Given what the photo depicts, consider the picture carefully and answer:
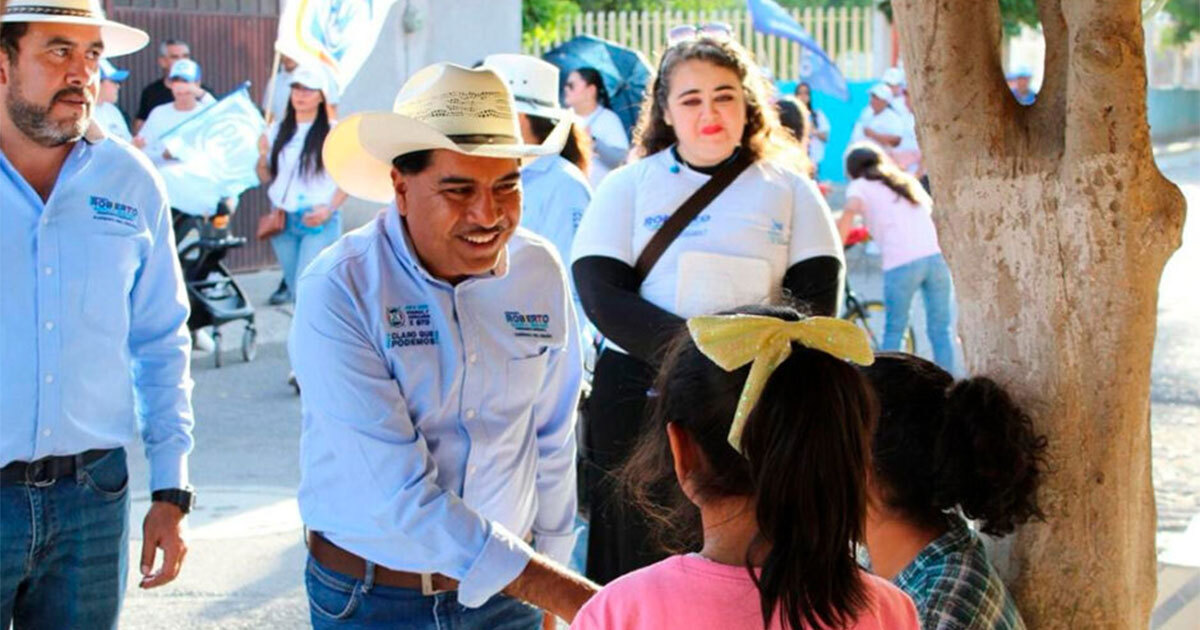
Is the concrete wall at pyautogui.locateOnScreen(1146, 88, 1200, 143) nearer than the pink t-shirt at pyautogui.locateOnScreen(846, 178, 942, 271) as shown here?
No

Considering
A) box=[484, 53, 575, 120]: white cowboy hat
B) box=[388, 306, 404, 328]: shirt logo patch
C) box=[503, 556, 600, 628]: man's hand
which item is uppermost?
box=[484, 53, 575, 120]: white cowboy hat

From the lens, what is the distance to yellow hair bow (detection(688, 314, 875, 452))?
2.43 meters

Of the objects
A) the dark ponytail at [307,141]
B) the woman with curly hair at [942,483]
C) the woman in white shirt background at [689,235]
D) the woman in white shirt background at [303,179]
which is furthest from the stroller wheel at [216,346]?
the woman with curly hair at [942,483]

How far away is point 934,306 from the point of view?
36.9ft

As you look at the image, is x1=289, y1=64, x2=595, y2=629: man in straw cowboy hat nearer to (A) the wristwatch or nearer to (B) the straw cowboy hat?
(B) the straw cowboy hat

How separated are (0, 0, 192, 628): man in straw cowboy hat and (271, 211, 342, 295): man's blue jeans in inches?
293

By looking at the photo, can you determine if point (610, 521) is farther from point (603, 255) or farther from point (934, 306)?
point (934, 306)

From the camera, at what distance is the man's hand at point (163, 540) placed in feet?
13.0

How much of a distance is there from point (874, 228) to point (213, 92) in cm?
864

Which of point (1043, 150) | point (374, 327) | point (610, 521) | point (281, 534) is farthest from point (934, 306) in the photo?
point (374, 327)

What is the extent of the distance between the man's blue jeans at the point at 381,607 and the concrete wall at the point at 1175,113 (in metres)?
49.9

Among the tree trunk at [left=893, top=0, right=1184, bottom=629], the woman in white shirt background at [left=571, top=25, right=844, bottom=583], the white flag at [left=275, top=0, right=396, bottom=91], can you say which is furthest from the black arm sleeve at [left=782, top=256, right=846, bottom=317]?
the white flag at [left=275, top=0, right=396, bottom=91]

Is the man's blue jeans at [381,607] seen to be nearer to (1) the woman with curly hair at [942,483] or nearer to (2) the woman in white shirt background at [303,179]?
(1) the woman with curly hair at [942,483]

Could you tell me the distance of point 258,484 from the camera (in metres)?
8.74
